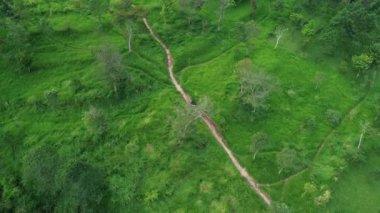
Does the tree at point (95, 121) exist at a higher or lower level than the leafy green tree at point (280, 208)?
higher

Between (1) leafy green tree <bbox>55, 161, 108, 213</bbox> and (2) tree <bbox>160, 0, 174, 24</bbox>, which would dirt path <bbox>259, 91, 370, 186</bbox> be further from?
(2) tree <bbox>160, 0, 174, 24</bbox>

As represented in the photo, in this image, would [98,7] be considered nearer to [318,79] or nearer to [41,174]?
[41,174]

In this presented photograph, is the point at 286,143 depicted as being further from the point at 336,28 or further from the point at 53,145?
the point at 53,145

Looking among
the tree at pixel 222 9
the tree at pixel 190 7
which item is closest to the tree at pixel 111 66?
the tree at pixel 190 7

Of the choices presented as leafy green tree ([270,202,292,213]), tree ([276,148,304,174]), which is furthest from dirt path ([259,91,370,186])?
leafy green tree ([270,202,292,213])

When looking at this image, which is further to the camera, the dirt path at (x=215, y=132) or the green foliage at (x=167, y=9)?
the green foliage at (x=167, y=9)

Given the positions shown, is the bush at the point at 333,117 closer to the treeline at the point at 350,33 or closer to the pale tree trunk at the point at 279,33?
the treeline at the point at 350,33

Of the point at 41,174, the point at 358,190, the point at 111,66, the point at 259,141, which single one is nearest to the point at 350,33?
the point at 358,190
